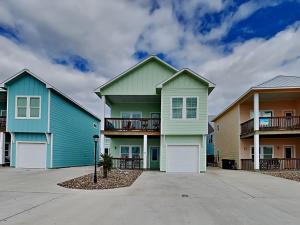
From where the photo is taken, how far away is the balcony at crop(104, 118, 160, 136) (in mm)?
19703

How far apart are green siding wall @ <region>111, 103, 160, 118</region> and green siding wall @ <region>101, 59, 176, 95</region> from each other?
2.69 meters

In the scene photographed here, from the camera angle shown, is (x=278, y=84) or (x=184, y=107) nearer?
(x=184, y=107)

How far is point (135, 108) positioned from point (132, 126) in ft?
10.6

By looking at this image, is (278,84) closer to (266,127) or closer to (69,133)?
(266,127)

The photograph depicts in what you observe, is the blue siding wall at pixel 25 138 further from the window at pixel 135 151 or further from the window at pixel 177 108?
the window at pixel 177 108

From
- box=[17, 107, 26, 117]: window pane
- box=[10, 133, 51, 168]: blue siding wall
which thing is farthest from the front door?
box=[17, 107, 26, 117]: window pane

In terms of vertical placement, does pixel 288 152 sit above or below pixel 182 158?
above

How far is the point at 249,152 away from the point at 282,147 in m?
2.81

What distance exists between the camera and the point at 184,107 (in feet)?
62.0

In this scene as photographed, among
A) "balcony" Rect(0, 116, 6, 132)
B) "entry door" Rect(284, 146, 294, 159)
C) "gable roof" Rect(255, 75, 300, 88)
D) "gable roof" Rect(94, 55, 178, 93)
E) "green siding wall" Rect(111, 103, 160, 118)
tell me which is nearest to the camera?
"gable roof" Rect(255, 75, 300, 88)

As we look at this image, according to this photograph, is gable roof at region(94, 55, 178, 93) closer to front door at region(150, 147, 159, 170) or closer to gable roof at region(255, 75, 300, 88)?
front door at region(150, 147, 159, 170)

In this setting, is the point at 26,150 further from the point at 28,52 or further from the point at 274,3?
the point at 274,3

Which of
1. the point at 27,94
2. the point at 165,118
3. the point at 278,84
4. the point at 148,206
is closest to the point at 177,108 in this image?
the point at 165,118

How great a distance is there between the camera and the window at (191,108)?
1880 cm
